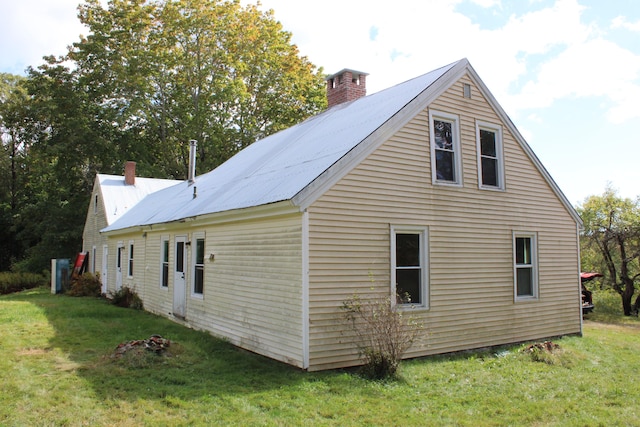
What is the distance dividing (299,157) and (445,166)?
3.07 m

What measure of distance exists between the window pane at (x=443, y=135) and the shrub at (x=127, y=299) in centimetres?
1109

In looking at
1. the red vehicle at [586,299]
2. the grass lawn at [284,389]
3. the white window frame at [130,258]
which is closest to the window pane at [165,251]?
the white window frame at [130,258]

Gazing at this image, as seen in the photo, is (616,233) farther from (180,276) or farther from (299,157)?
(180,276)

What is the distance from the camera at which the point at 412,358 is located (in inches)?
356

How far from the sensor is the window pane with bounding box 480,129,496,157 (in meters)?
11.1

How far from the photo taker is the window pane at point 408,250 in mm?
9250

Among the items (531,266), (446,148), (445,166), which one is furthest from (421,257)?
(531,266)

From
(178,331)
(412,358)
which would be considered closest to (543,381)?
(412,358)

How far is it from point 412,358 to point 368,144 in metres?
3.98

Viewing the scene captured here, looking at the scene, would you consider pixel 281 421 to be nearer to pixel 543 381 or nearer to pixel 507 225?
pixel 543 381

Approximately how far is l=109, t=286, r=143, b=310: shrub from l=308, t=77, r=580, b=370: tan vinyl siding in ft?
33.4

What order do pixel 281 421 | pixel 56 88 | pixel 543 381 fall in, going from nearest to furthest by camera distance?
pixel 281 421, pixel 543 381, pixel 56 88

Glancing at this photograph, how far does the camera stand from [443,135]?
408 inches

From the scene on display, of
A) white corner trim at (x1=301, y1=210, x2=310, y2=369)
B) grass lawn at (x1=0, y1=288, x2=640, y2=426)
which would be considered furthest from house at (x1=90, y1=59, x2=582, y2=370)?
grass lawn at (x1=0, y1=288, x2=640, y2=426)
